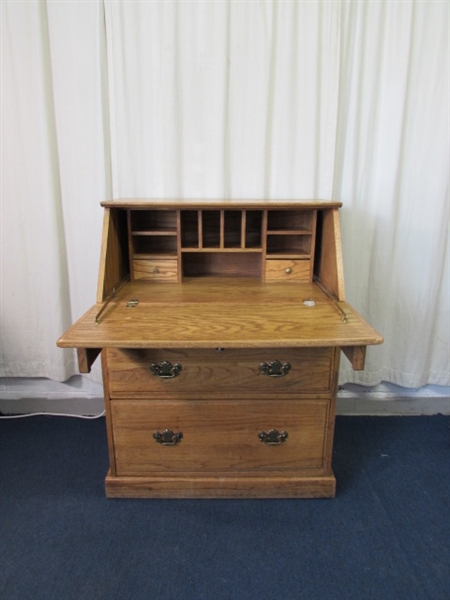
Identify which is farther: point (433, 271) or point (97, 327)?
point (433, 271)

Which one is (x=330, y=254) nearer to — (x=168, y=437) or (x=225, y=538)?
(x=168, y=437)

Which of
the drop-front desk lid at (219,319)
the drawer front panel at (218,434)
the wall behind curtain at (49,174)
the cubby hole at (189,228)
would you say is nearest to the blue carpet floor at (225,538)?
the drawer front panel at (218,434)

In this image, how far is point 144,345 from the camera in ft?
3.49

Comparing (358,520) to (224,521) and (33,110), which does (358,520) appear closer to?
(224,521)

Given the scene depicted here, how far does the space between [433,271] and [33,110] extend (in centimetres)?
195

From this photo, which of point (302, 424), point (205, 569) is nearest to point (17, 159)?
point (302, 424)

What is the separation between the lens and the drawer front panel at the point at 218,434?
1.42 m

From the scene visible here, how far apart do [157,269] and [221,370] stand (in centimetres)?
51

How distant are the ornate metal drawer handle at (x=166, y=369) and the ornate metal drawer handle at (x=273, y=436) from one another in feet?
1.33

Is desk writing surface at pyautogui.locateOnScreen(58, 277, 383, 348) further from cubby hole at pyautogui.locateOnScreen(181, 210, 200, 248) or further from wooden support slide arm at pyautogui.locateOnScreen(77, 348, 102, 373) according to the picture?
cubby hole at pyautogui.locateOnScreen(181, 210, 200, 248)

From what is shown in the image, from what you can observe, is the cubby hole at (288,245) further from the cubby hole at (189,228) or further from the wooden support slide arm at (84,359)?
the wooden support slide arm at (84,359)

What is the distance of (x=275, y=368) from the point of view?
135 centimetres

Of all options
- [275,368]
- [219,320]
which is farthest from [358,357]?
[219,320]

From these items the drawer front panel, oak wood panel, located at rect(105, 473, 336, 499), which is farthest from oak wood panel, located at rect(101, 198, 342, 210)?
oak wood panel, located at rect(105, 473, 336, 499)
